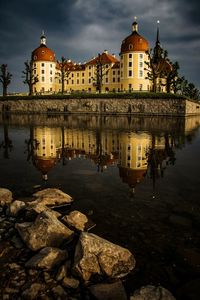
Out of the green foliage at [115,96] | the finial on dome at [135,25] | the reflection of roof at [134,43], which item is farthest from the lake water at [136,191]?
the finial on dome at [135,25]

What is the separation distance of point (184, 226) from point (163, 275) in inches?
72.4

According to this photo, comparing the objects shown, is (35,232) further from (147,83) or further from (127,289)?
(147,83)

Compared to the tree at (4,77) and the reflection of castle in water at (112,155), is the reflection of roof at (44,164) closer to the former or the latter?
the reflection of castle in water at (112,155)

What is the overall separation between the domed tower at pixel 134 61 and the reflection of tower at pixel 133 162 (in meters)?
60.8

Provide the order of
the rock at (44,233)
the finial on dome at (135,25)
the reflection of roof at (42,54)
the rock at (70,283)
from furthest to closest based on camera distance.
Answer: the reflection of roof at (42,54) → the finial on dome at (135,25) → the rock at (44,233) → the rock at (70,283)

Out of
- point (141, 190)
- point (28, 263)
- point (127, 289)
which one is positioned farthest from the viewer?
point (141, 190)

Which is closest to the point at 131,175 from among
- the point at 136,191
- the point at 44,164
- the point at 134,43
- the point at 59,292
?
the point at 136,191

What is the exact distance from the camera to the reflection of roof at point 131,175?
30.6ft

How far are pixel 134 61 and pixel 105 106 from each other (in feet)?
79.3

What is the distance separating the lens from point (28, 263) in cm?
436

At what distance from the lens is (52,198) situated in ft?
23.3

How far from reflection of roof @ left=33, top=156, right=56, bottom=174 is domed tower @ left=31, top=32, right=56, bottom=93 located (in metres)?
78.7

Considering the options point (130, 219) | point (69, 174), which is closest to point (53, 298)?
point (130, 219)

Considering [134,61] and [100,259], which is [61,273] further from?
[134,61]
